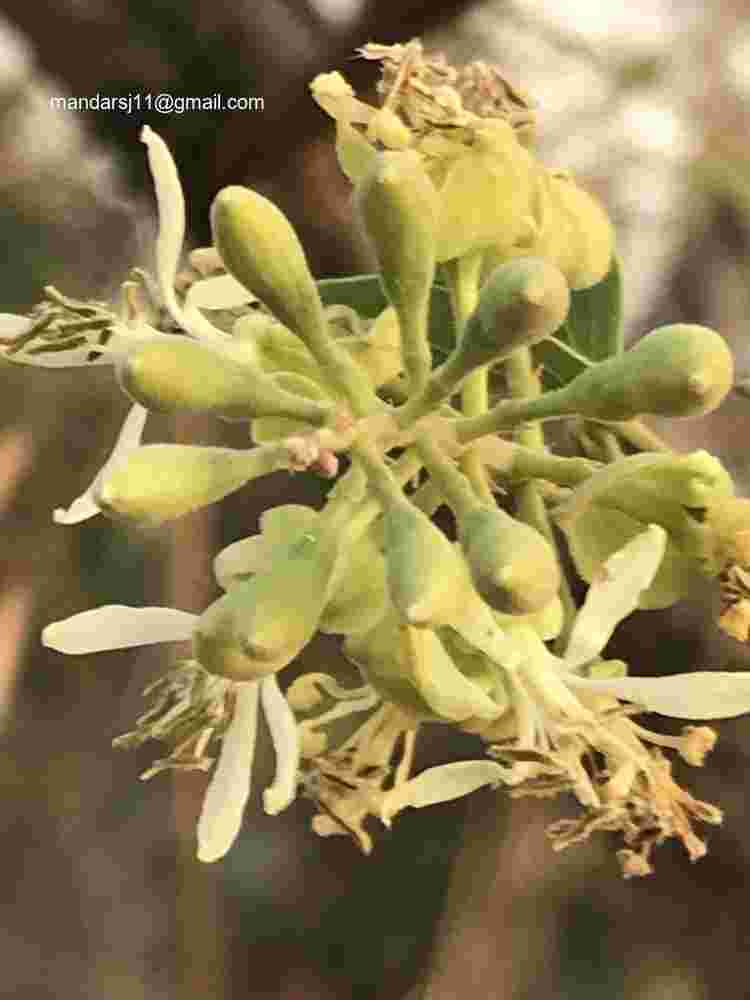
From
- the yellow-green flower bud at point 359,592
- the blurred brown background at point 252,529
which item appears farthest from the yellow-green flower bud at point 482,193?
the blurred brown background at point 252,529

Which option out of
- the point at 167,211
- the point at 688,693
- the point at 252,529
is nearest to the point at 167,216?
the point at 167,211

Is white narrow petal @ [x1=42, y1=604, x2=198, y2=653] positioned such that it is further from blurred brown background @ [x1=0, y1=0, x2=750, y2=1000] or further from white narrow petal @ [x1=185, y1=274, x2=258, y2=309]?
blurred brown background @ [x1=0, y1=0, x2=750, y2=1000]

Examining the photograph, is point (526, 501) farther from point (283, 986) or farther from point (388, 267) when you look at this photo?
point (283, 986)

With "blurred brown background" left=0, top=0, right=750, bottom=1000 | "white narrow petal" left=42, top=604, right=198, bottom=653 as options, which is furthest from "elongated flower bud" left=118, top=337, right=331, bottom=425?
"blurred brown background" left=0, top=0, right=750, bottom=1000

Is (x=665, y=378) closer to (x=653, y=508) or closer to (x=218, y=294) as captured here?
(x=653, y=508)

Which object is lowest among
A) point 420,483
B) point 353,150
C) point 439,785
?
point 439,785

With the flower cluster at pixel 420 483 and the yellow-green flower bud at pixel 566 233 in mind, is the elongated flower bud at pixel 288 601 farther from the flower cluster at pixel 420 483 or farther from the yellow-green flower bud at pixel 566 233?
the yellow-green flower bud at pixel 566 233

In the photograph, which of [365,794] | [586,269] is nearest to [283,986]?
[365,794]
